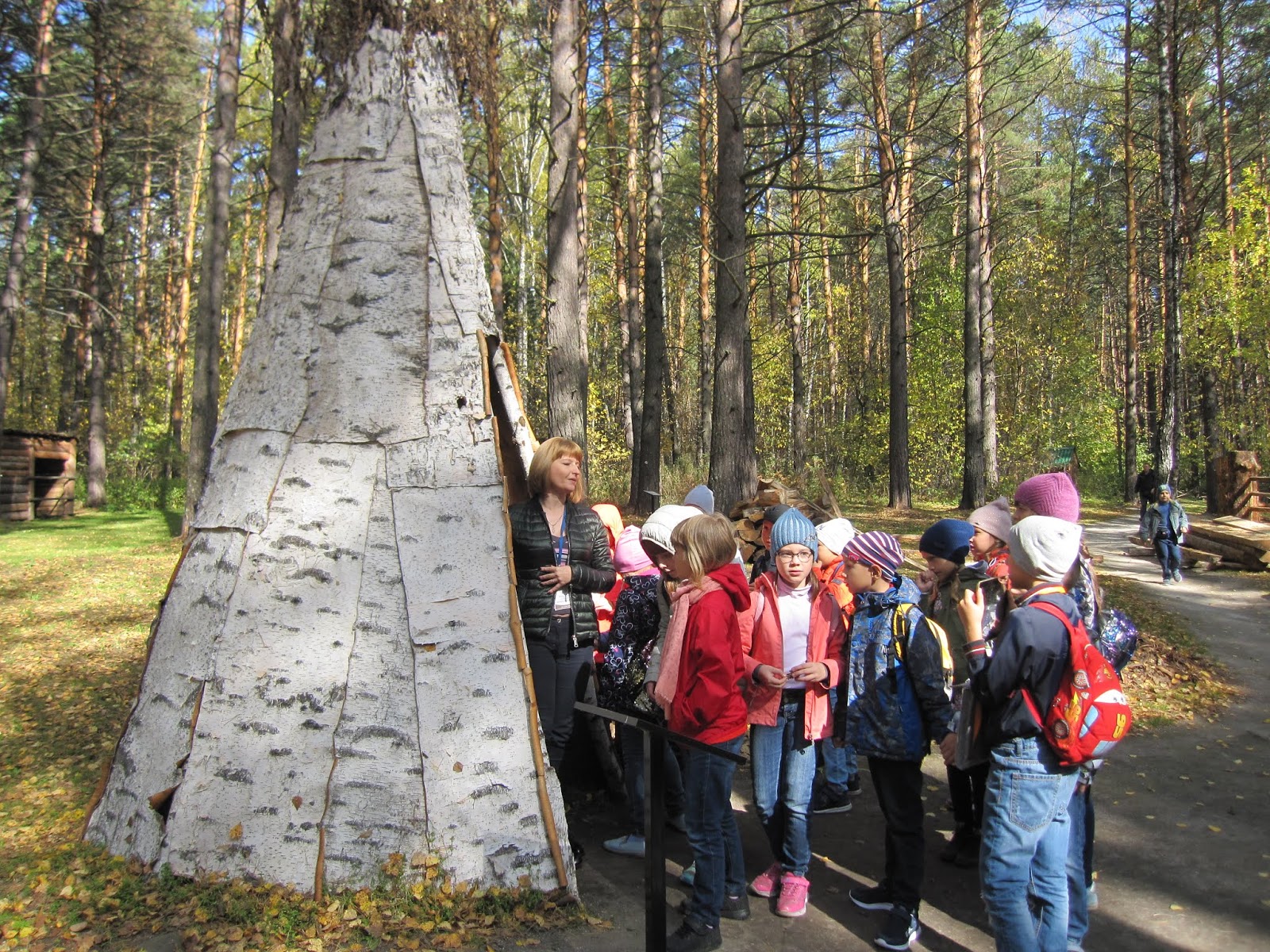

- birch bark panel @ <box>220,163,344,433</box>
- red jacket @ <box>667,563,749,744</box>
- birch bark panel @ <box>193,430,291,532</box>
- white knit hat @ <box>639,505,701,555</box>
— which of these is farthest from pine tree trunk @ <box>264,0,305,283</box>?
red jacket @ <box>667,563,749,744</box>

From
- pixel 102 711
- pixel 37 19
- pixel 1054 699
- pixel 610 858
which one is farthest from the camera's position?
pixel 37 19

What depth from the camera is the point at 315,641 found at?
3.90 m

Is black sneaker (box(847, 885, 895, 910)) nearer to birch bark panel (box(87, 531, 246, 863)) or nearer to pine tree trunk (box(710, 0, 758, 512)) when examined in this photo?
birch bark panel (box(87, 531, 246, 863))

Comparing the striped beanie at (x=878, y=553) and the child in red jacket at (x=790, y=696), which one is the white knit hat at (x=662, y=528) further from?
the striped beanie at (x=878, y=553)

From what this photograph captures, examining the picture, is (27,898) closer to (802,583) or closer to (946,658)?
(802,583)

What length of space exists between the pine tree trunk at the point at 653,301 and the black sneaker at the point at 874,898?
10.2 metres

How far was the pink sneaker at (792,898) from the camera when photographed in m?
3.88

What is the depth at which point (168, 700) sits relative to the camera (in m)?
4.01

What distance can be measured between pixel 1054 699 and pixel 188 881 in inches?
135

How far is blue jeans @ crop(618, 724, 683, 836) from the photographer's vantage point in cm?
461

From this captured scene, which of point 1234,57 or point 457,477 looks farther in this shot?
point 1234,57

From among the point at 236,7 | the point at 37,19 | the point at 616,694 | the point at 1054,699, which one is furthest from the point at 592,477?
the point at 1054,699

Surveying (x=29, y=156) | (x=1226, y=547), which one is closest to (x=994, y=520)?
(x=1226, y=547)

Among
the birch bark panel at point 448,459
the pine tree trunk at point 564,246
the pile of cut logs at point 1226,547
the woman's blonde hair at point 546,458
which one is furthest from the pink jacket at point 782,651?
the pile of cut logs at point 1226,547
